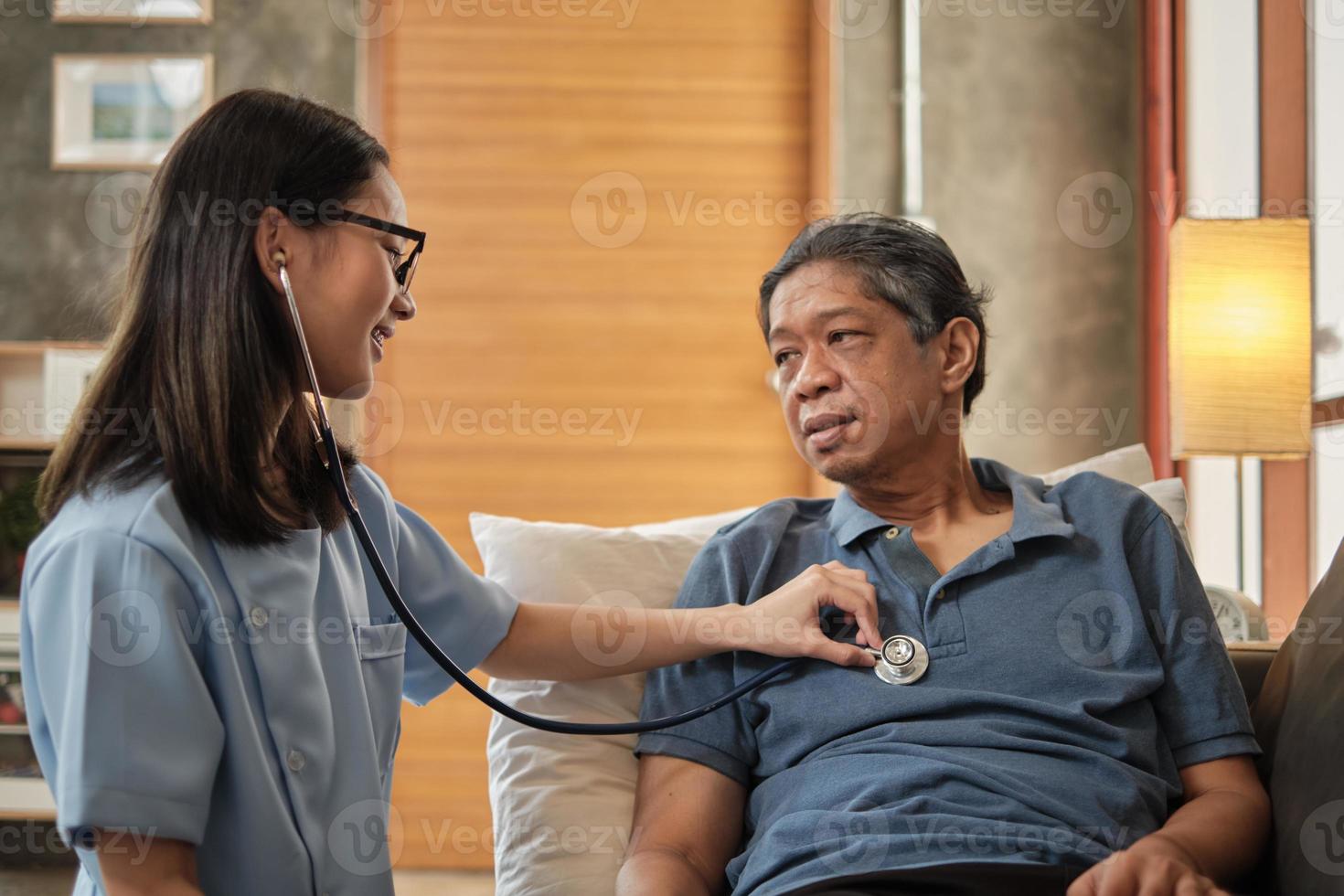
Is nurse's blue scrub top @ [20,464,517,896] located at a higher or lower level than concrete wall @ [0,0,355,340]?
lower

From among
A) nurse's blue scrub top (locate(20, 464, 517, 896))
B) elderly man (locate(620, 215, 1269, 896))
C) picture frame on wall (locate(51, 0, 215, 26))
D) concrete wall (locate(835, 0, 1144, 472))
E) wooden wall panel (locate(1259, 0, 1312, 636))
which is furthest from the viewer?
picture frame on wall (locate(51, 0, 215, 26))

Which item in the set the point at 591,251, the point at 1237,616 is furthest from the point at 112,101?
the point at 1237,616

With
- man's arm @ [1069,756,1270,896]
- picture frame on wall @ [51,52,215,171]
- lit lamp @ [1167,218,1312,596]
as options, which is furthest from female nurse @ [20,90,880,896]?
picture frame on wall @ [51,52,215,171]

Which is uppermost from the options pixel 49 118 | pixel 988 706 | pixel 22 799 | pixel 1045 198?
pixel 49 118

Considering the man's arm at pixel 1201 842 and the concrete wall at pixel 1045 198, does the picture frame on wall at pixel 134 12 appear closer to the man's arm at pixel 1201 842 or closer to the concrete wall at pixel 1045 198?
the concrete wall at pixel 1045 198

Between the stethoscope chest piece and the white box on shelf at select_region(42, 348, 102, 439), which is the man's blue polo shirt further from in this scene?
the white box on shelf at select_region(42, 348, 102, 439)

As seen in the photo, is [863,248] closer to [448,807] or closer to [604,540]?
[604,540]

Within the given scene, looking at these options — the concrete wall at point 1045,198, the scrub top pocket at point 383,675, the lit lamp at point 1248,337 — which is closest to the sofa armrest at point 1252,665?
the lit lamp at point 1248,337

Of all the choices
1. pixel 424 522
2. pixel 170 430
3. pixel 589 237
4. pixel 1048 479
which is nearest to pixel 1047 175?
pixel 589 237

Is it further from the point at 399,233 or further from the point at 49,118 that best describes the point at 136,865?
the point at 49,118

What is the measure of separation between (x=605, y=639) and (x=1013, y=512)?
53 cm

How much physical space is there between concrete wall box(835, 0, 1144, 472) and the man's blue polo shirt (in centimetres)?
160

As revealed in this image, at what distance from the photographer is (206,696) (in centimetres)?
92

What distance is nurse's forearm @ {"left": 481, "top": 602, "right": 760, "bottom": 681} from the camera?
1266 millimetres
